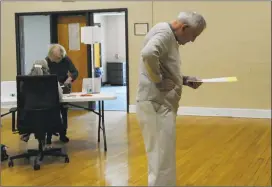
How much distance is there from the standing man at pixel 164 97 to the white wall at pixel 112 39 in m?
10.5

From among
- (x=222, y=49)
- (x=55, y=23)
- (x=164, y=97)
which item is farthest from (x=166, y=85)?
(x=55, y=23)

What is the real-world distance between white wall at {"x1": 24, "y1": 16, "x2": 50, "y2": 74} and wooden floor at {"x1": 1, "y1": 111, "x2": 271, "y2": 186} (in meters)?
1.24

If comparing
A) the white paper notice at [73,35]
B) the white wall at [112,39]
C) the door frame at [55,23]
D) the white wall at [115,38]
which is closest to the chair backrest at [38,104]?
the door frame at [55,23]

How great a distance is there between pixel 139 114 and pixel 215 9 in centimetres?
501

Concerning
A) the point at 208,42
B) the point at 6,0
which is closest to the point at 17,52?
the point at 6,0

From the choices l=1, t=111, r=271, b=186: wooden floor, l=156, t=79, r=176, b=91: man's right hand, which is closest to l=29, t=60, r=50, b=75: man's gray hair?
l=1, t=111, r=271, b=186: wooden floor

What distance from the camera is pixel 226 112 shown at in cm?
720

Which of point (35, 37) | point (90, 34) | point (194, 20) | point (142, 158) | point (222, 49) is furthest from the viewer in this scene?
point (35, 37)

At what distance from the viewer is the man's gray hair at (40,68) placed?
14.8 feet

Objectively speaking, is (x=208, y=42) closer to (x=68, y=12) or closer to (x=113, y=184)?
(x=68, y=12)

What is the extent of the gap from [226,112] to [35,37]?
358cm

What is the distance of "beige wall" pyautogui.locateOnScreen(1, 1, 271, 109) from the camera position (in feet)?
22.7

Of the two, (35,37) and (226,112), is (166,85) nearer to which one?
(226,112)

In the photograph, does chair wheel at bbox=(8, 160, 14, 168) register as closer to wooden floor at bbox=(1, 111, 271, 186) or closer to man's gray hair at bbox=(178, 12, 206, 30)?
wooden floor at bbox=(1, 111, 271, 186)
